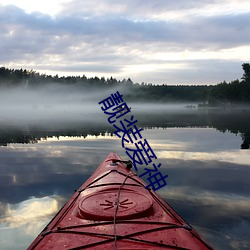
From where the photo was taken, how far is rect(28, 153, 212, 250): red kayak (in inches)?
168

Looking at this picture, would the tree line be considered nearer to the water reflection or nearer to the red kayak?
the water reflection

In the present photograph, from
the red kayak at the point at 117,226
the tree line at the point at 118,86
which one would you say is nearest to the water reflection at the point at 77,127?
the red kayak at the point at 117,226

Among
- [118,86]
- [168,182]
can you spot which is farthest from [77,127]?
[118,86]

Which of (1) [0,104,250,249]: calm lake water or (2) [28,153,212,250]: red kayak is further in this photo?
(1) [0,104,250,249]: calm lake water

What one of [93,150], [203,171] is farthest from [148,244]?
[93,150]

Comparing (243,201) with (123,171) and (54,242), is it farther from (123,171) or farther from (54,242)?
(54,242)

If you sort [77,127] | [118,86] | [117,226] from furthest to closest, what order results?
[118,86] < [77,127] < [117,226]

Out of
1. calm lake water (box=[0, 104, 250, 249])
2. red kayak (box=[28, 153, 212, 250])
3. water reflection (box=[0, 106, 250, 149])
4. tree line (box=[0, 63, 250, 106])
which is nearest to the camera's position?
red kayak (box=[28, 153, 212, 250])

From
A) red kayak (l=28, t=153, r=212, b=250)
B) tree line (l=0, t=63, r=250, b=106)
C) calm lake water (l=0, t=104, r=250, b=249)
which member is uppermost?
tree line (l=0, t=63, r=250, b=106)

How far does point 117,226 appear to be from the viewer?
4715 mm

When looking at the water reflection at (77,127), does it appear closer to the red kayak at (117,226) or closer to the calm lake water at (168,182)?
the calm lake water at (168,182)

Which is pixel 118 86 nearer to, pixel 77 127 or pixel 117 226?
pixel 77 127

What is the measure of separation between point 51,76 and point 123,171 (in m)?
161

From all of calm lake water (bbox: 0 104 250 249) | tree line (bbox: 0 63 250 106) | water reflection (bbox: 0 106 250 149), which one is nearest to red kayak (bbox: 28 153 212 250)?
calm lake water (bbox: 0 104 250 249)
